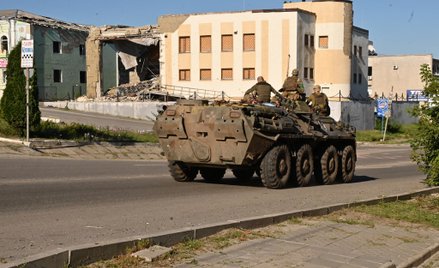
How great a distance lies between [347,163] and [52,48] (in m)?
46.1

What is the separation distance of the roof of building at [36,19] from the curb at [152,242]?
5137 cm

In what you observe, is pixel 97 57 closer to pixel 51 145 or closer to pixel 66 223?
pixel 51 145

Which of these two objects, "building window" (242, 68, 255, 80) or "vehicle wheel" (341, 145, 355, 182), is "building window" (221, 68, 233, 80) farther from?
"vehicle wheel" (341, 145, 355, 182)

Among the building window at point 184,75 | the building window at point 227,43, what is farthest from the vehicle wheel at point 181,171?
the building window at point 184,75

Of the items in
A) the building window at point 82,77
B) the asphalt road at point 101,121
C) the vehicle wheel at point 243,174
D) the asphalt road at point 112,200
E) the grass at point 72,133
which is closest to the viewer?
the asphalt road at point 112,200

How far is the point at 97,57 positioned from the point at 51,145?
38.6m

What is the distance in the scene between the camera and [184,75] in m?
60.3

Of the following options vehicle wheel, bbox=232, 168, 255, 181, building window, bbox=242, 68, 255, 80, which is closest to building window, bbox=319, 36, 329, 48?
building window, bbox=242, 68, 255, 80

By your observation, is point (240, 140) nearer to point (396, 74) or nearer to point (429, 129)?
point (429, 129)

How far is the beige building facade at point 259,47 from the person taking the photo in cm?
5631

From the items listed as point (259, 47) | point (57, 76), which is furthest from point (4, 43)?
point (259, 47)

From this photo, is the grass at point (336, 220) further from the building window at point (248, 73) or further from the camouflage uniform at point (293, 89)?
the building window at point (248, 73)

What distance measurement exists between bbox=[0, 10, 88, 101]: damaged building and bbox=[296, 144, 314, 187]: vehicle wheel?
143 feet

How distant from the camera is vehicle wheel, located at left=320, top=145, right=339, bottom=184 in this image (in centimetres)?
1709
